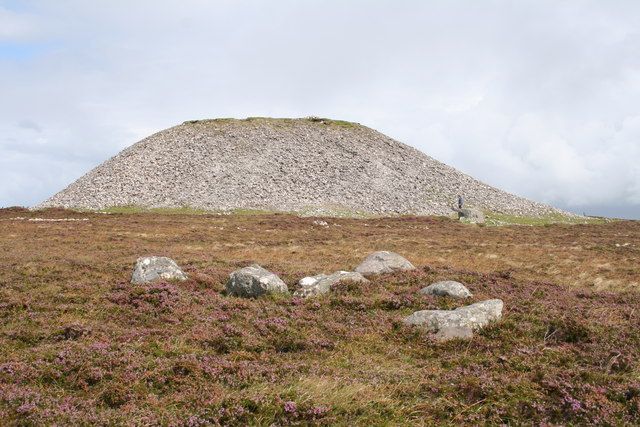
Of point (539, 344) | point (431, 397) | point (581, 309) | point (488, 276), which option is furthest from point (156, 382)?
point (488, 276)

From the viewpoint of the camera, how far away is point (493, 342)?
1316 centimetres

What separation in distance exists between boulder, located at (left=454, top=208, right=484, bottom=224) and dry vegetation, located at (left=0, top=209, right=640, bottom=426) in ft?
132

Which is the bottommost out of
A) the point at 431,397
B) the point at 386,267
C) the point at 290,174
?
the point at 431,397

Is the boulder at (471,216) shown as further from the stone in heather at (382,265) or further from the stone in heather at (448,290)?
the stone in heather at (448,290)

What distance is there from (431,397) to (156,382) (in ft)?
19.2

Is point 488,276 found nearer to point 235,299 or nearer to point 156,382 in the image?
point 235,299

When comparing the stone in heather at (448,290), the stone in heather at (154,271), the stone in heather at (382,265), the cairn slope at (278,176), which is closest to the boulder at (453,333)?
the stone in heather at (448,290)

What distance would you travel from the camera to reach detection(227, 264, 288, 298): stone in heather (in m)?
18.4

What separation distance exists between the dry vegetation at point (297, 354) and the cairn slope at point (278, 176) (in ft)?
154

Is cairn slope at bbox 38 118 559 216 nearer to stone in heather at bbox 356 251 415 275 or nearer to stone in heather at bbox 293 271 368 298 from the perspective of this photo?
stone in heather at bbox 356 251 415 275

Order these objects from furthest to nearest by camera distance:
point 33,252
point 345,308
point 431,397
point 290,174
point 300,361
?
1. point 290,174
2. point 33,252
3. point 345,308
4. point 300,361
5. point 431,397

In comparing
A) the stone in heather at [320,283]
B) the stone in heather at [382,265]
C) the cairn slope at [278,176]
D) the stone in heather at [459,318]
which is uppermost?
the cairn slope at [278,176]

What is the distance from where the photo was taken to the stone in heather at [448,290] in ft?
57.6

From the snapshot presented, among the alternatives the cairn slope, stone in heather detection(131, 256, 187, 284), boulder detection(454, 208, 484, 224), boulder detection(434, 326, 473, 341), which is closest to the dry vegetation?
boulder detection(434, 326, 473, 341)
